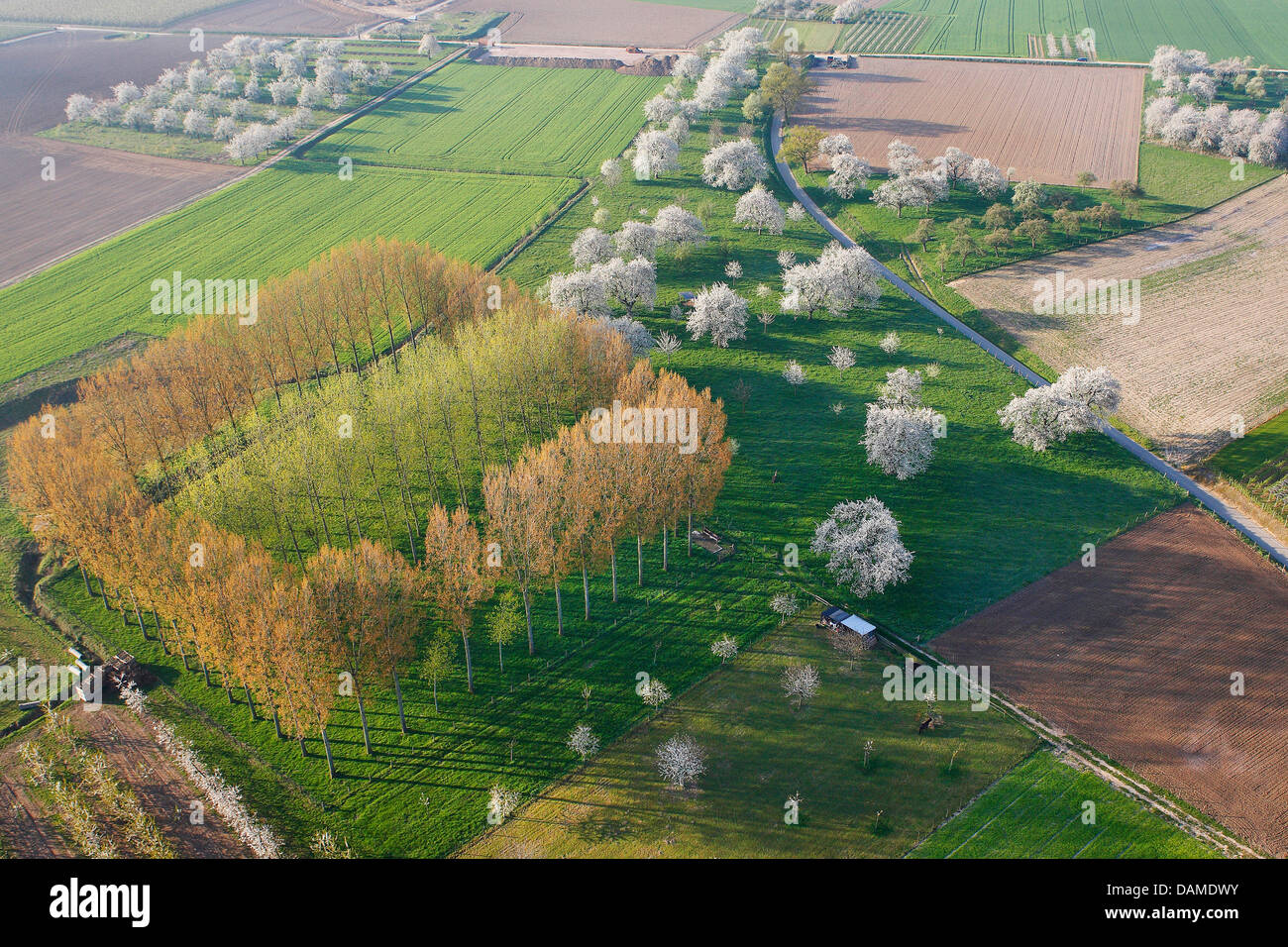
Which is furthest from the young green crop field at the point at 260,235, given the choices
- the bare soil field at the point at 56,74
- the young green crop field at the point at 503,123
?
the bare soil field at the point at 56,74

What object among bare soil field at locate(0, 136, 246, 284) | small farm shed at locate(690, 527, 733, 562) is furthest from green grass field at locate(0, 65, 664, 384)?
small farm shed at locate(690, 527, 733, 562)

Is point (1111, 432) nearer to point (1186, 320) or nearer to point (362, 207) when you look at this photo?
point (1186, 320)

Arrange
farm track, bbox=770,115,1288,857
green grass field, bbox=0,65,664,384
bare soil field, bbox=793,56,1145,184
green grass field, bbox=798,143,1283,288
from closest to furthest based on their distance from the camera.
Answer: farm track, bbox=770,115,1288,857
green grass field, bbox=0,65,664,384
green grass field, bbox=798,143,1283,288
bare soil field, bbox=793,56,1145,184

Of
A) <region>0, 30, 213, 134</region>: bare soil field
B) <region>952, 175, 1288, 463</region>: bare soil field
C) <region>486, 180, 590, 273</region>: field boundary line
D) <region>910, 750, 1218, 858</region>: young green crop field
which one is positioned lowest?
<region>910, 750, 1218, 858</region>: young green crop field

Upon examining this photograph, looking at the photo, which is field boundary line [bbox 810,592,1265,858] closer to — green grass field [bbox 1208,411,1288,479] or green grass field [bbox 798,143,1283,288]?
green grass field [bbox 1208,411,1288,479]

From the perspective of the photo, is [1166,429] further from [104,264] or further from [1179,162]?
[104,264]

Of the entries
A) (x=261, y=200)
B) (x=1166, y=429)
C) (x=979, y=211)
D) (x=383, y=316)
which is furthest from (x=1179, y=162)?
(x=261, y=200)

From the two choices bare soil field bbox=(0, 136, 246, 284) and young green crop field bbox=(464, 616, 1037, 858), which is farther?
bare soil field bbox=(0, 136, 246, 284)
